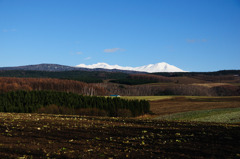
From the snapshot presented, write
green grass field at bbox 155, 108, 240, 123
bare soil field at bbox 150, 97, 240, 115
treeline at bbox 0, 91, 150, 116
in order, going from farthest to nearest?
1. bare soil field at bbox 150, 97, 240, 115
2. treeline at bbox 0, 91, 150, 116
3. green grass field at bbox 155, 108, 240, 123

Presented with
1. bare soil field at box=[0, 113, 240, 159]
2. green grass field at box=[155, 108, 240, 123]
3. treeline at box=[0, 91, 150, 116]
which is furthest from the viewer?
treeline at box=[0, 91, 150, 116]

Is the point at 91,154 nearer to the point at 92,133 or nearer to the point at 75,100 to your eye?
the point at 92,133

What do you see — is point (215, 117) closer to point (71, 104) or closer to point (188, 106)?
point (71, 104)

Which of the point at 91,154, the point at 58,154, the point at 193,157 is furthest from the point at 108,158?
the point at 193,157

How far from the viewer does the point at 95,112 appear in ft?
234

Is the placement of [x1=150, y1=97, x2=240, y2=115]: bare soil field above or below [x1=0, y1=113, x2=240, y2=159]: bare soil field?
below

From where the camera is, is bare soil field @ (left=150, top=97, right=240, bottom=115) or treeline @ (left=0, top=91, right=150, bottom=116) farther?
bare soil field @ (left=150, top=97, right=240, bottom=115)

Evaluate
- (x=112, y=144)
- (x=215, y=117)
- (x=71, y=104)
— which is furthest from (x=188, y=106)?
(x=112, y=144)

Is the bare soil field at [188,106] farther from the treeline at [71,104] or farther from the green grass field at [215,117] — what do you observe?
the green grass field at [215,117]

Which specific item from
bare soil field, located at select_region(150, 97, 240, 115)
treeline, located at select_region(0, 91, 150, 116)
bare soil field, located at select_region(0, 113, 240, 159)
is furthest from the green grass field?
treeline, located at select_region(0, 91, 150, 116)

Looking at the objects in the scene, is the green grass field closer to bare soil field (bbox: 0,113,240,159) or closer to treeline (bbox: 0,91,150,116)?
bare soil field (bbox: 0,113,240,159)

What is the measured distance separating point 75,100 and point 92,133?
59.6 meters

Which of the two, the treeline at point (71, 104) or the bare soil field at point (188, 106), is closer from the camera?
the treeline at point (71, 104)

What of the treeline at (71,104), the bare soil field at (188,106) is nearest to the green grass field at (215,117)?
the bare soil field at (188,106)
